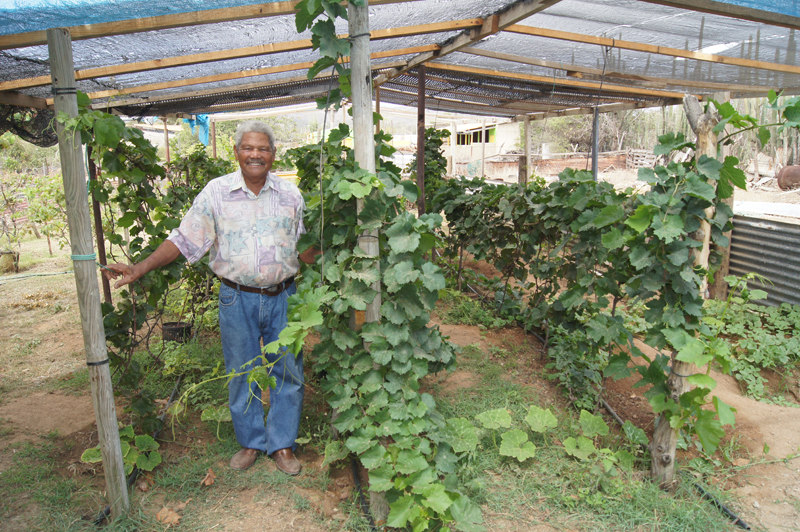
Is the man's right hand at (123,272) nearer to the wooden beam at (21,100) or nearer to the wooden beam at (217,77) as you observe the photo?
the wooden beam at (21,100)

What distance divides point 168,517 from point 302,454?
840 millimetres

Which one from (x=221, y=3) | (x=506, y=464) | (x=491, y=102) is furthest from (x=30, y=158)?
(x=506, y=464)

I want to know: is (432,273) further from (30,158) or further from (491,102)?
(30,158)

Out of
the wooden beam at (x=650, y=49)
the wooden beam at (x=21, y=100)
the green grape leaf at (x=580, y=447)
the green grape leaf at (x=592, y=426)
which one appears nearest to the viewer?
the green grape leaf at (x=580, y=447)

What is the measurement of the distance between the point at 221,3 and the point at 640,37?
3594 mm

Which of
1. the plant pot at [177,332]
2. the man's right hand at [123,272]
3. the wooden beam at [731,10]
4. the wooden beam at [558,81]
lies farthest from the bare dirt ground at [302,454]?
the wooden beam at [558,81]

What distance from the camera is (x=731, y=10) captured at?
2.96 metres

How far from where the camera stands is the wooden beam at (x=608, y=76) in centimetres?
488

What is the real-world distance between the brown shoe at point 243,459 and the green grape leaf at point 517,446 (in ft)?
5.00

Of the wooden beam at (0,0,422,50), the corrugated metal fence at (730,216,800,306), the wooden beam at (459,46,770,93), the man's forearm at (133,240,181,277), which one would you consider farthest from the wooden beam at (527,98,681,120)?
the man's forearm at (133,240,181,277)

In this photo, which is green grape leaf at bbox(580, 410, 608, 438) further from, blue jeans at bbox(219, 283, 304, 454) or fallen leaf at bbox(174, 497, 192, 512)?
fallen leaf at bbox(174, 497, 192, 512)

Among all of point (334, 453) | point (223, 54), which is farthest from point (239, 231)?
point (223, 54)

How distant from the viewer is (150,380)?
14.0 feet

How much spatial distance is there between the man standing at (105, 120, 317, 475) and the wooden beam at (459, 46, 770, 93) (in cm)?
278
